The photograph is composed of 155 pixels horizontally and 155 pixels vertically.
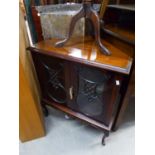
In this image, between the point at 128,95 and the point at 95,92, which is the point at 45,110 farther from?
the point at 128,95

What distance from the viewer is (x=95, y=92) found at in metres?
1.16

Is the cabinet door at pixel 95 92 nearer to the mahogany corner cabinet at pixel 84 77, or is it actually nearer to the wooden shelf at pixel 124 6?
the mahogany corner cabinet at pixel 84 77

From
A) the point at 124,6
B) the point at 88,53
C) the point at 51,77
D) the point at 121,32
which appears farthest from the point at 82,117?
the point at 124,6

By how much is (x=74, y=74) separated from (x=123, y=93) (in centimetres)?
39

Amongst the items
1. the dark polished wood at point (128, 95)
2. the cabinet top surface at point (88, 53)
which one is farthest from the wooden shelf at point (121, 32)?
the dark polished wood at point (128, 95)

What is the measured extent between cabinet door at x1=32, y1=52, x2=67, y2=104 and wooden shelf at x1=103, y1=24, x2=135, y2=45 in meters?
0.43

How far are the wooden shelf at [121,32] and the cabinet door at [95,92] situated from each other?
0.88ft

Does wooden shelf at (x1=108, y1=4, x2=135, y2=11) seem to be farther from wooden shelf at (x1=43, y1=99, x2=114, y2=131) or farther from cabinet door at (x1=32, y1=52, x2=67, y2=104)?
wooden shelf at (x1=43, y1=99, x2=114, y2=131)

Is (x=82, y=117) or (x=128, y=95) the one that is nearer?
(x=128, y=95)

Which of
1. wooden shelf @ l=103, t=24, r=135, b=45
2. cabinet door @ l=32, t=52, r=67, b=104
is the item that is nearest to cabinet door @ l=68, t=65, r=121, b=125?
cabinet door @ l=32, t=52, r=67, b=104

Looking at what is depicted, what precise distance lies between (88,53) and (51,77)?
415 mm

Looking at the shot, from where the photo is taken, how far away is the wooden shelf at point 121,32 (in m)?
1.07
